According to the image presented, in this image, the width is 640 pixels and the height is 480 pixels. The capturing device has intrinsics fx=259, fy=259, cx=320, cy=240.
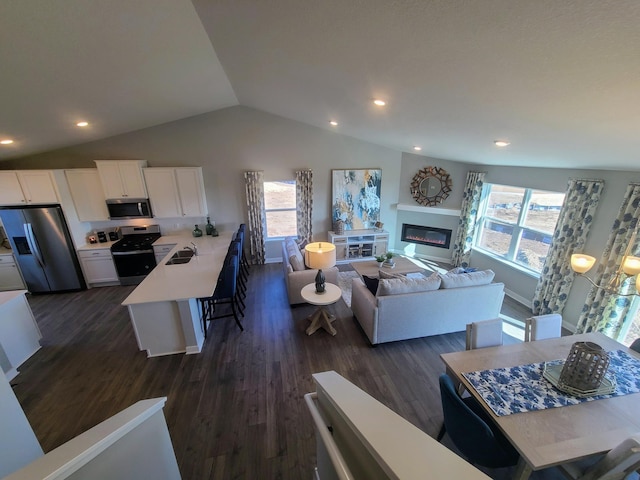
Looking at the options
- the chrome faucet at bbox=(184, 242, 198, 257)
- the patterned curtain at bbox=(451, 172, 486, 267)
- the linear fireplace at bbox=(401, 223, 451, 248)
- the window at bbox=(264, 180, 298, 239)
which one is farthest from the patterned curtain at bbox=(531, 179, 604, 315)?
the chrome faucet at bbox=(184, 242, 198, 257)

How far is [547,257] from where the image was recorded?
4176 millimetres

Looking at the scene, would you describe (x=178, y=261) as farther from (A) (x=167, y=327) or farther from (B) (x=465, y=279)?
(B) (x=465, y=279)

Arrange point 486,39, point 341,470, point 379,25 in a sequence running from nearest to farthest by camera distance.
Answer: point 341,470 < point 486,39 < point 379,25

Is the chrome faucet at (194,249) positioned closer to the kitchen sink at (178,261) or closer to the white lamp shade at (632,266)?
the kitchen sink at (178,261)

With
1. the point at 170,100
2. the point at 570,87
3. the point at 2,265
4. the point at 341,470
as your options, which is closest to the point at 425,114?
the point at 570,87

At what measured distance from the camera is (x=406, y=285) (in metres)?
3.48

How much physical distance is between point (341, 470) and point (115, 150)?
21.3 feet

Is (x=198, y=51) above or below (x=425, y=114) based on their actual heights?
above

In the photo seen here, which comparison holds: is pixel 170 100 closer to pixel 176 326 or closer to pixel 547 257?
pixel 176 326

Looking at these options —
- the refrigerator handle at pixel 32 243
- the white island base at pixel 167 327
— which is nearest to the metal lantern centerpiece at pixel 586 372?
the white island base at pixel 167 327

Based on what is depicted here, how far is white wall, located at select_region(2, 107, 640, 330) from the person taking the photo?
16.5 ft

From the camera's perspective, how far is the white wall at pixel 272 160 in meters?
5.02

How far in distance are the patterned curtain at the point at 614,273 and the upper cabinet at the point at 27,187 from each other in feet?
28.1

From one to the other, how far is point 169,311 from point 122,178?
3.30 m
